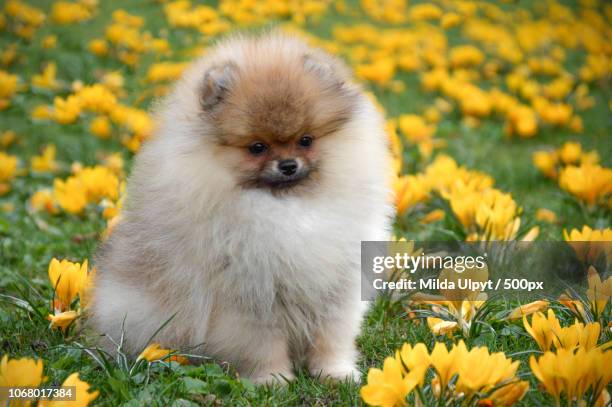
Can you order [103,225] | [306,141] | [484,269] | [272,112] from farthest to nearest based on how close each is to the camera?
[103,225] → [484,269] → [306,141] → [272,112]

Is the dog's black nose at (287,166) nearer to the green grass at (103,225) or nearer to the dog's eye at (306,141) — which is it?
the dog's eye at (306,141)

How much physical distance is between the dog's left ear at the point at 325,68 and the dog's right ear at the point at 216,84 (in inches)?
10.9

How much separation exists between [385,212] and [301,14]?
17.0 ft

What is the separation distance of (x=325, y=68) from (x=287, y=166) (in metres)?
0.43

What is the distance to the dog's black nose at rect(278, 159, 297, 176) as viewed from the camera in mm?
2402

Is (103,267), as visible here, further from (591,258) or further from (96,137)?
(96,137)

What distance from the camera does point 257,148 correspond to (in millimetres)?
2428

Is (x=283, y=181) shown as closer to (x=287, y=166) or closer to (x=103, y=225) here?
(x=287, y=166)

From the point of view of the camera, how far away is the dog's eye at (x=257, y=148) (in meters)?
2.42

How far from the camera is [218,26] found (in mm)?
6688

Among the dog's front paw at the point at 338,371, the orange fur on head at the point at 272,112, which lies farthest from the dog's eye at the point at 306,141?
the dog's front paw at the point at 338,371

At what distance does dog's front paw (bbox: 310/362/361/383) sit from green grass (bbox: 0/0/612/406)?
4 cm

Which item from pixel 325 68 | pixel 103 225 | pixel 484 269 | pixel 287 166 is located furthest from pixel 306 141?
pixel 103 225

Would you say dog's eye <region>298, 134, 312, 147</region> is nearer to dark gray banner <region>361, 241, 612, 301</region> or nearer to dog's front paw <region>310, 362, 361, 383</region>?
dark gray banner <region>361, 241, 612, 301</region>
